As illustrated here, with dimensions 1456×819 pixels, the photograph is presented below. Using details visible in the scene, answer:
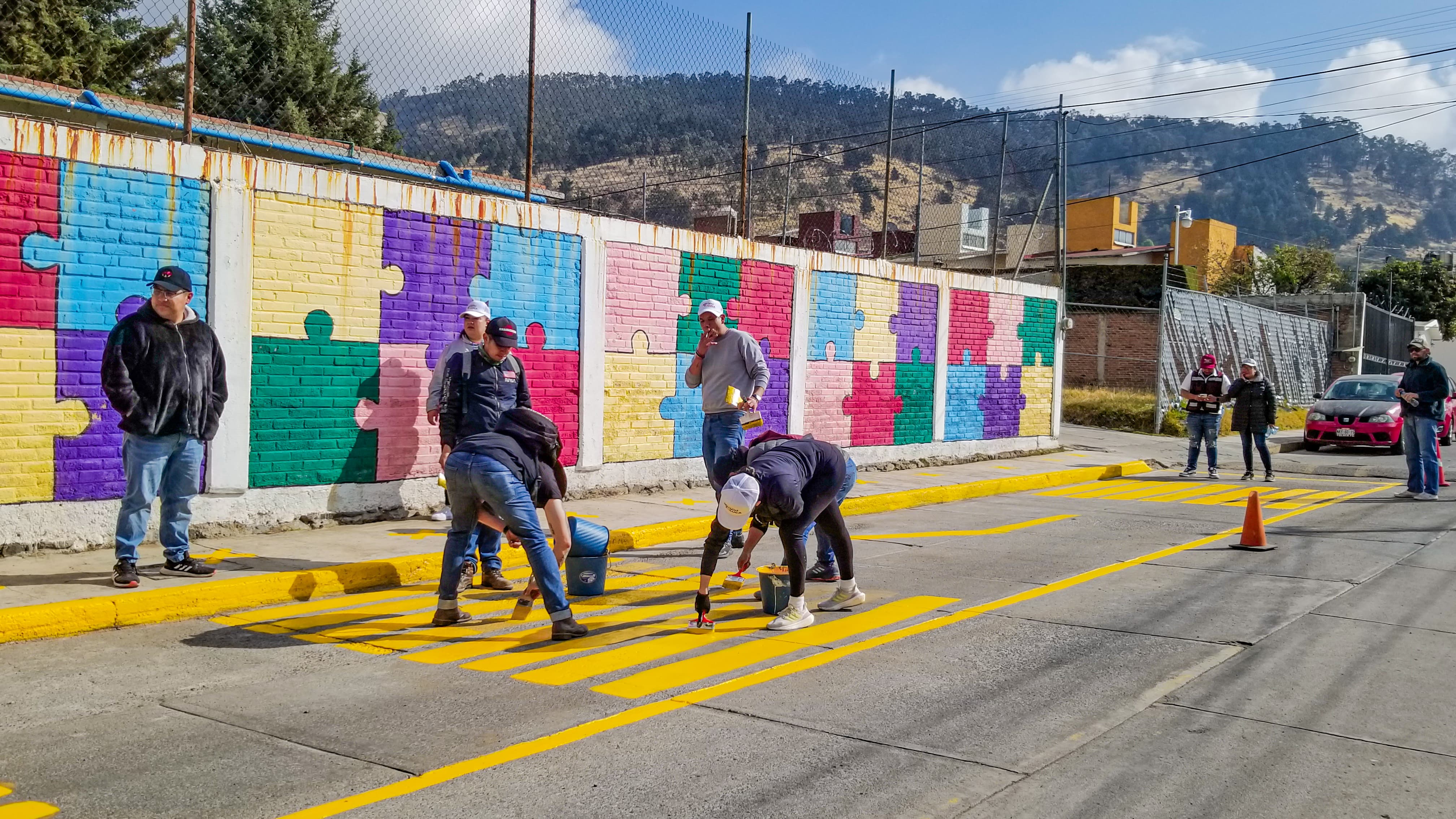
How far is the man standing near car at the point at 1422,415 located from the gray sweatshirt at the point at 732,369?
9.44m

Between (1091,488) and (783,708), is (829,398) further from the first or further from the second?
(783,708)

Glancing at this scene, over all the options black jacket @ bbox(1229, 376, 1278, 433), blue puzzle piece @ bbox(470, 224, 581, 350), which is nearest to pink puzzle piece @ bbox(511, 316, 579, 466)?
blue puzzle piece @ bbox(470, 224, 581, 350)

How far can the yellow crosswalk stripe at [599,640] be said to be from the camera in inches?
236

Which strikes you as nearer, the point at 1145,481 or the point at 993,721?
the point at 993,721

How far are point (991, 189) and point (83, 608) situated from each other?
1847 cm

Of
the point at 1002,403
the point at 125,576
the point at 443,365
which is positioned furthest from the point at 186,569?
the point at 1002,403

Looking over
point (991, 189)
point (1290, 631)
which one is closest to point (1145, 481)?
point (991, 189)

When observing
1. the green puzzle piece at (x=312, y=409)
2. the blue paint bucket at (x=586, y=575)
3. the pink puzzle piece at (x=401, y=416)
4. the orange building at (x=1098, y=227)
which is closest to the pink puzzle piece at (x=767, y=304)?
the pink puzzle piece at (x=401, y=416)

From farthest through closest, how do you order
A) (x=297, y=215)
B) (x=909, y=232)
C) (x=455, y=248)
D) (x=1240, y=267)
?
1. (x=1240, y=267)
2. (x=909, y=232)
3. (x=455, y=248)
4. (x=297, y=215)

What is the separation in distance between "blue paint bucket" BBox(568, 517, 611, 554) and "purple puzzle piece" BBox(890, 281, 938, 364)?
1045cm

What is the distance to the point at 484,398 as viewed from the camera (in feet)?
25.7

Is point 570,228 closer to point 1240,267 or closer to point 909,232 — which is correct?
point 909,232

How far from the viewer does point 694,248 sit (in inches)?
538

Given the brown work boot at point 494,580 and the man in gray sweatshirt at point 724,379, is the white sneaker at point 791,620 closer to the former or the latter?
the brown work boot at point 494,580
